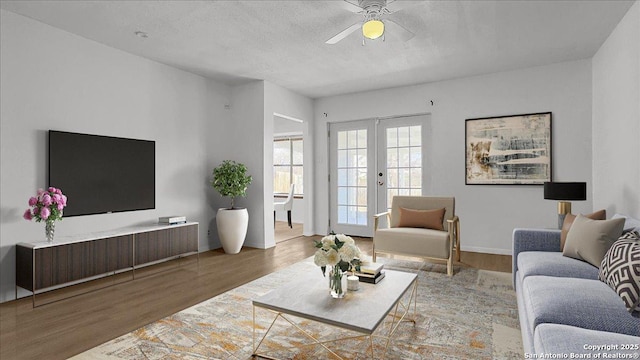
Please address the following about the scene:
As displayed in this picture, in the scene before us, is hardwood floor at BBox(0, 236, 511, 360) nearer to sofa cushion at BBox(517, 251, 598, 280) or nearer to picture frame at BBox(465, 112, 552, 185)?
picture frame at BBox(465, 112, 552, 185)

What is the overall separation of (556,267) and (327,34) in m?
2.94

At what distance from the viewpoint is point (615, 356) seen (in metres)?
1.27

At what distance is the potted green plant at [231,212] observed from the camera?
16.1ft

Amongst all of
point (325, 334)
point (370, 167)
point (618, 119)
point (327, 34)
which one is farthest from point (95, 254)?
point (618, 119)

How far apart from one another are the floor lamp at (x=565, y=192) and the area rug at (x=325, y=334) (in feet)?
3.86

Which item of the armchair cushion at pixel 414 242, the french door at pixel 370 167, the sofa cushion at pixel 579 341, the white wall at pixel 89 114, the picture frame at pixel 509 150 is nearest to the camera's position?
the sofa cushion at pixel 579 341

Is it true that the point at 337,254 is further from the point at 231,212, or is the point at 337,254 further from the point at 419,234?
the point at 231,212

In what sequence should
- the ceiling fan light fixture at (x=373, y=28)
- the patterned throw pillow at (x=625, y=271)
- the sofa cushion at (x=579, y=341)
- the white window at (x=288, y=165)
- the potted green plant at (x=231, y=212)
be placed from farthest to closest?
the white window at (x=288, y=165) → the potted green plant at (x=231, y=212) → the ceiling fan light fixture at (x=373, y=28) → the patterned throw pillow at (x=625, y=271) → the sofa cushion at (x=579, y=341)

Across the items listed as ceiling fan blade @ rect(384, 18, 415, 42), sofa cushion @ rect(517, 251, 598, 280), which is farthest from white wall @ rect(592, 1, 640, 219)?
ceiling fan blade @ rect(384, 18, 415, 42)

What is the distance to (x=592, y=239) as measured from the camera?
2453mm

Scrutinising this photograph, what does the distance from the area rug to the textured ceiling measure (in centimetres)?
Result: 261

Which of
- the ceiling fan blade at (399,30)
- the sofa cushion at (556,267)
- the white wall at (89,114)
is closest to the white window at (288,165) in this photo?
the white wall at (89,114)

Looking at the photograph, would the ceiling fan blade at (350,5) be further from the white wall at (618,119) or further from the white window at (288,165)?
the white window at (288,165)

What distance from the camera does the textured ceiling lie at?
3.06 m
